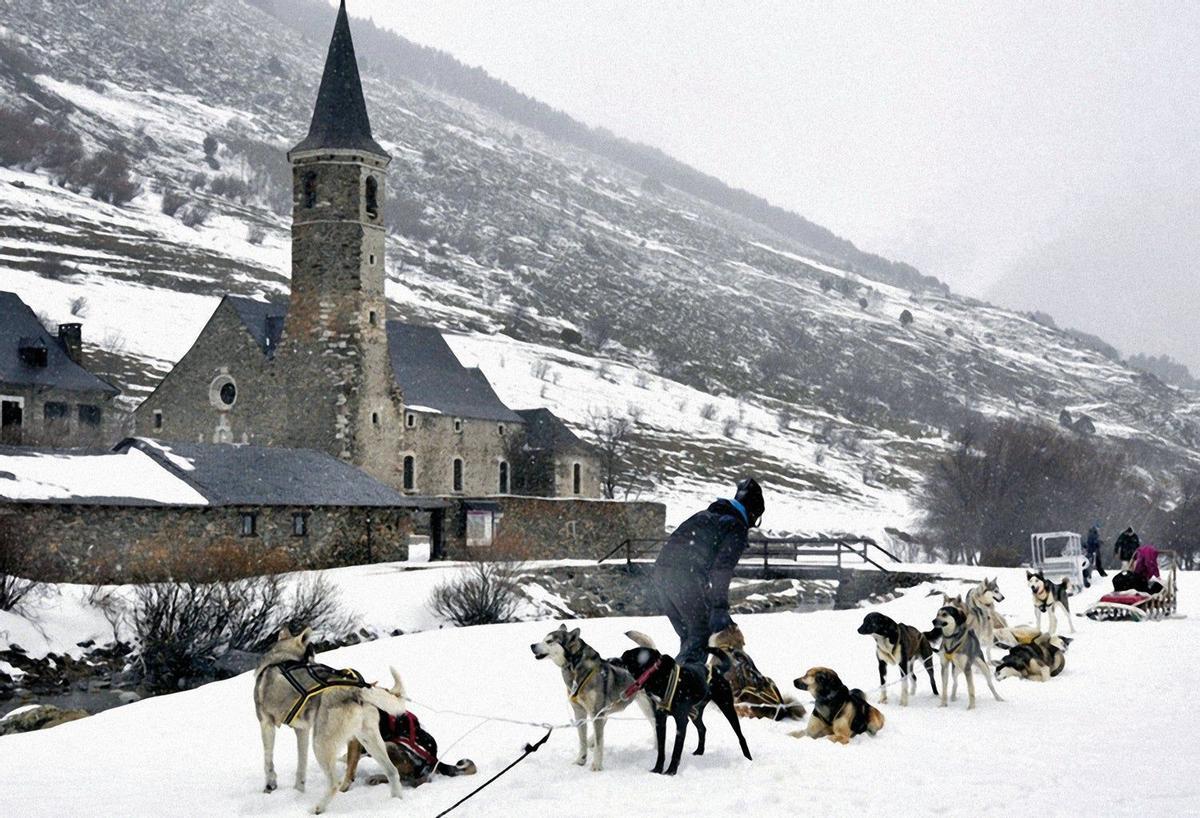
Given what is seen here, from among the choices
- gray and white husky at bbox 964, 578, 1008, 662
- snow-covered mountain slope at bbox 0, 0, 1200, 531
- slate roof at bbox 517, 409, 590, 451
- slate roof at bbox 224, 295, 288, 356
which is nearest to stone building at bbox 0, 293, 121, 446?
slate roof at bbox 224, 295, 288, 356

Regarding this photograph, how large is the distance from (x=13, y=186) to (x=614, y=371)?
5282 centimetres

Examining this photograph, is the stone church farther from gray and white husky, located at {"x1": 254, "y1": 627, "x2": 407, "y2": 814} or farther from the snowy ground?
gray and white husky, located at {"x1": 254, "y1": 627, "x2": 407, "y2": 814}

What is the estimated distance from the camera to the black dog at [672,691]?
942 centimetres

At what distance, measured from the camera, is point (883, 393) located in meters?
137

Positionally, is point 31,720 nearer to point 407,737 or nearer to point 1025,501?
point 407,737

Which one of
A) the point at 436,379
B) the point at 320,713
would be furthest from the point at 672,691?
the point at 436,379

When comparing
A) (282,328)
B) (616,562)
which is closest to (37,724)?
(616,562)

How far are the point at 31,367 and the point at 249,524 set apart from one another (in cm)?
2430

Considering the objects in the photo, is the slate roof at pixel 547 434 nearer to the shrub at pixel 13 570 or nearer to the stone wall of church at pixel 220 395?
the stone wall of church at pixel 220 395

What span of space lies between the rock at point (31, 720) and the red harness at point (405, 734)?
657 cm

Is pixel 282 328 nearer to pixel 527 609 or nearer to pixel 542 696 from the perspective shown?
pixel 527 609

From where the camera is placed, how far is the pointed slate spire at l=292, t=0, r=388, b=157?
48531 millimetres

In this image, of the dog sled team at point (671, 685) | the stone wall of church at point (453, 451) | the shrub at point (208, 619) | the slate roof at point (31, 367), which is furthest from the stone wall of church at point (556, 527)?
the dog sled team at point (671, 685)

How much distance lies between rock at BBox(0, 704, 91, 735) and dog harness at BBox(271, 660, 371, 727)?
21.6 feet
